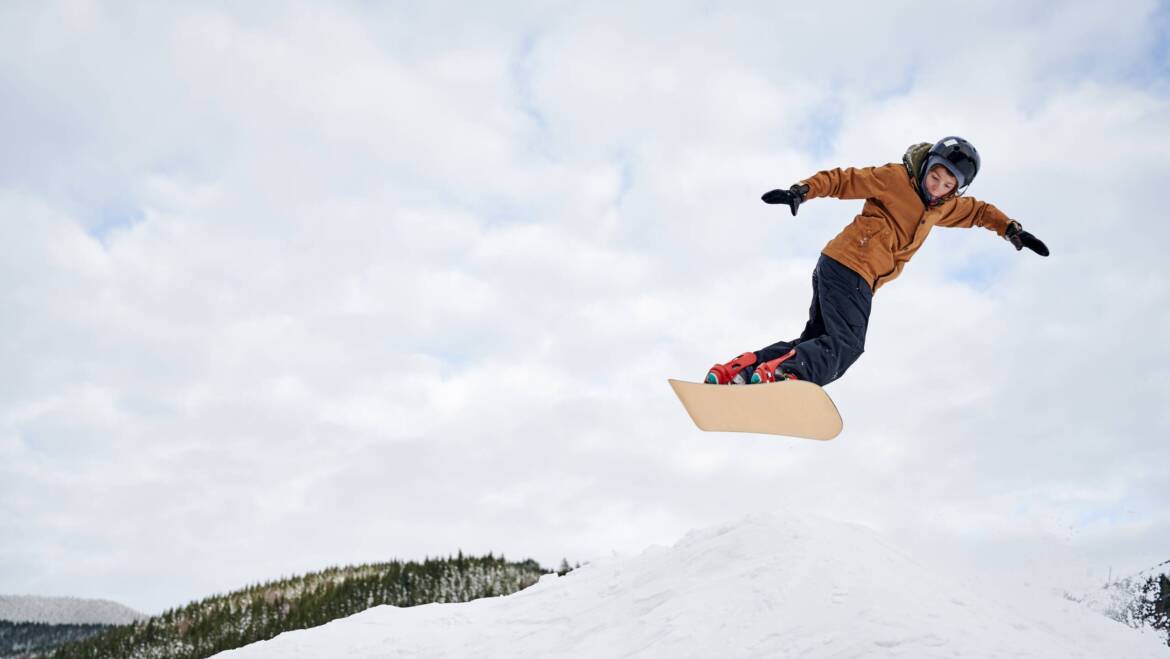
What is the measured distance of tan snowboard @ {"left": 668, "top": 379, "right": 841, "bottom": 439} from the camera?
6.33 m

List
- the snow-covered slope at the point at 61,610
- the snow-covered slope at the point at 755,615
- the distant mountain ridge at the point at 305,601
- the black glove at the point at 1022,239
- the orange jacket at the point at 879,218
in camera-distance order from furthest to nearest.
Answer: the snow-covered slope at the point at 61,610
the distant mountain ridge at the point at 305,601
the black glove at the point at 1022,239
the orange jacket at the point at 879,218
the snow-covered slope at the point at 755,615

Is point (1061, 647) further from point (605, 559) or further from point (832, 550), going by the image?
point (605, 559)

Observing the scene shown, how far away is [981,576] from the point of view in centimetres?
633

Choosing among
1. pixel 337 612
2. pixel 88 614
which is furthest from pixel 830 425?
pixel 88 614

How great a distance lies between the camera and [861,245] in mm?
6695

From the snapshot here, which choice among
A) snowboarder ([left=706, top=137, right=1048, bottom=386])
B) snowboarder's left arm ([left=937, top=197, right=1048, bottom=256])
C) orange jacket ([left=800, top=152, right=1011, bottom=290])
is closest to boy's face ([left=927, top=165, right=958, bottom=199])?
snowboarder ([left=706, top=137, right=1048, bottom=386])

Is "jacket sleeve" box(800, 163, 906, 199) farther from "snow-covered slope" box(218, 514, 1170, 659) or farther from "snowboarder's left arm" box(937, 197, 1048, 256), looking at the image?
"snow-covered slope" box(218, 514, 1170, 659)

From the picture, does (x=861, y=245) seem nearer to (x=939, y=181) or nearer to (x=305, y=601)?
(x=939, y=181)

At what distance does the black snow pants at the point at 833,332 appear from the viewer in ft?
→ 21.6

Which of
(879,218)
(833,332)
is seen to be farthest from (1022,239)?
(833,332)

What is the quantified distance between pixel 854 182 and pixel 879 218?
0.39 metres

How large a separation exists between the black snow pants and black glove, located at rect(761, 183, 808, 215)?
720 mm

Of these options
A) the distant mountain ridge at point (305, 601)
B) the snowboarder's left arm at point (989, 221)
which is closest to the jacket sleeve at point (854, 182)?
the snowboarder's left arm at point (989, 221)

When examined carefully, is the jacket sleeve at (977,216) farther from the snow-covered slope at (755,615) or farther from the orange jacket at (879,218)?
the snow-covered slope at (755,615)
